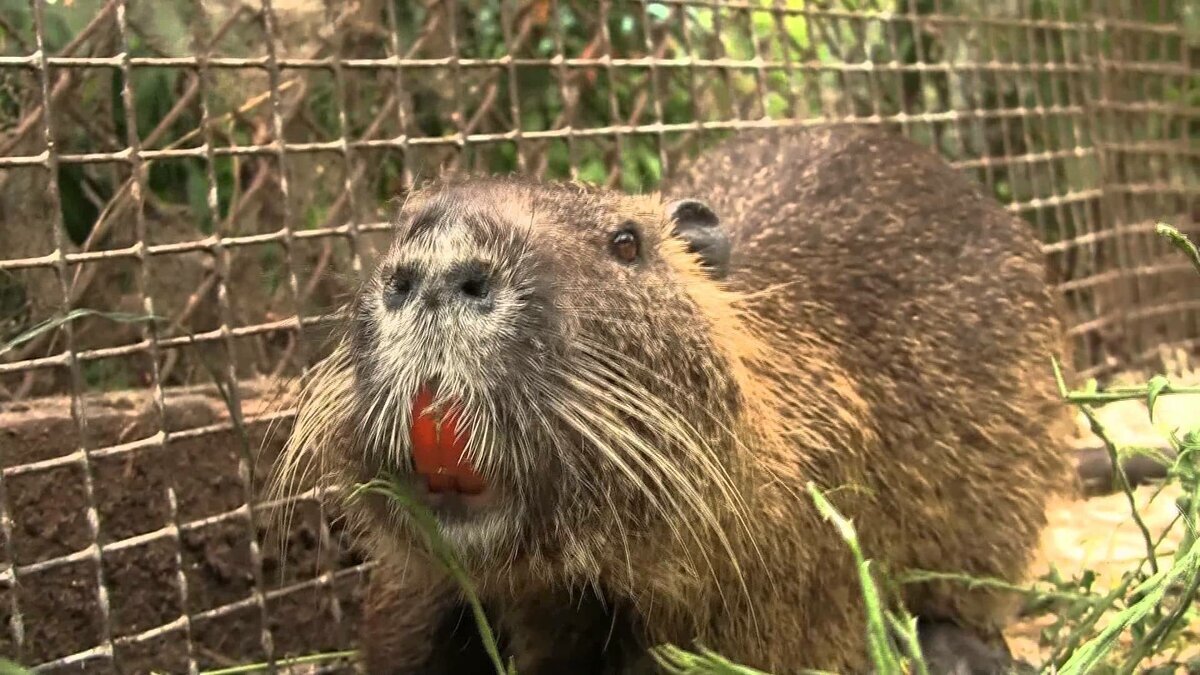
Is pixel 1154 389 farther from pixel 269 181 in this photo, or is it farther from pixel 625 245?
pixel 269 181

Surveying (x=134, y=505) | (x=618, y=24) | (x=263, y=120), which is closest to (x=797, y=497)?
(x=134, y=505)

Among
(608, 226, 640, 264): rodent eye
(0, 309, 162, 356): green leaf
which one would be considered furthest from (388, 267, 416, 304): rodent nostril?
(0, 309, 162, 356): green leaf

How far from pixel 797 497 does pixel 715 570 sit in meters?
0.24

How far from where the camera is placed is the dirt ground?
2.16 metres

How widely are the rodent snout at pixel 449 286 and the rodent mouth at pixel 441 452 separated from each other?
11cm

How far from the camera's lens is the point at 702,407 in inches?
62.7

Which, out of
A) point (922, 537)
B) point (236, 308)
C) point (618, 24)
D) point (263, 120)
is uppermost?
point (618, 24)

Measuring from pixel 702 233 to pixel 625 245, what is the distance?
357 millimetres

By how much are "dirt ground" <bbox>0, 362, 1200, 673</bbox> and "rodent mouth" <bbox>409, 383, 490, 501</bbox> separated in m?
0.85

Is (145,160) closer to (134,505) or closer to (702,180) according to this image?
(134,505)

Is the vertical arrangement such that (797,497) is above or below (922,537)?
above

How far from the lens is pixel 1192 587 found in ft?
4.62

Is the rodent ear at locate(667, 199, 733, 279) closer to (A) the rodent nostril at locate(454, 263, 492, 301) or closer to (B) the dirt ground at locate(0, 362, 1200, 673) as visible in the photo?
(A) the rodent nostril at locate(454, 263, 492, 301)

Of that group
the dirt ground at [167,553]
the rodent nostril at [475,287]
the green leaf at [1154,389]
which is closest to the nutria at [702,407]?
the rodent nostril at [475,287]
